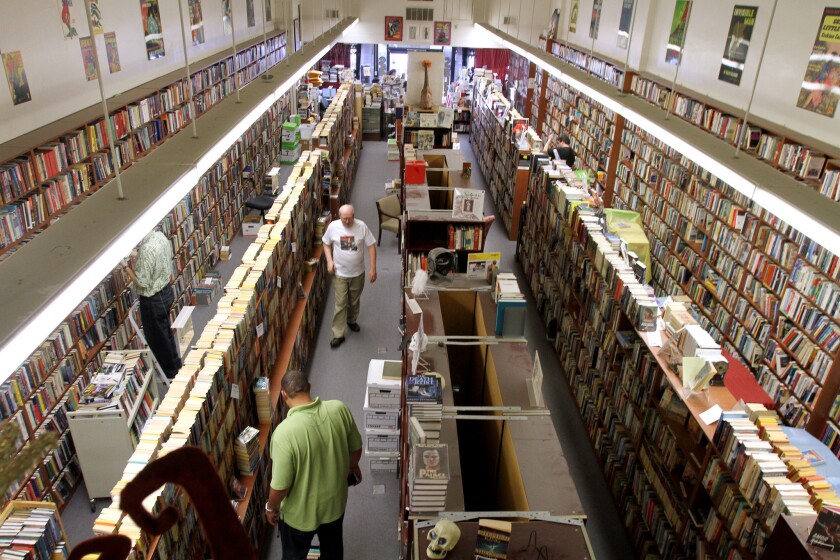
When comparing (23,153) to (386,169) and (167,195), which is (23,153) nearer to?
(167,195)

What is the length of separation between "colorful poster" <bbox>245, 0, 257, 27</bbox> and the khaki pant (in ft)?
30.2

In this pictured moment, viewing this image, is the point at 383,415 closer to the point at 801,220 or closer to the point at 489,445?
the point at 489,445

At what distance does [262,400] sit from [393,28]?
17927mm

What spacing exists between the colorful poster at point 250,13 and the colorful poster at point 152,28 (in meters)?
5.59

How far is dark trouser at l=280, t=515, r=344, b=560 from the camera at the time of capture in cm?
400

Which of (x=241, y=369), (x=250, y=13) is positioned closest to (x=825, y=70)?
(x=241, y=369)

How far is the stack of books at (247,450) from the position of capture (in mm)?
4641

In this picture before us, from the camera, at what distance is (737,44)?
25.4 ft

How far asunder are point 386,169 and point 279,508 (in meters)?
12.4

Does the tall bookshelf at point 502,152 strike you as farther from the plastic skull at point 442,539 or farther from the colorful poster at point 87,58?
the plastic skull at point 442,539

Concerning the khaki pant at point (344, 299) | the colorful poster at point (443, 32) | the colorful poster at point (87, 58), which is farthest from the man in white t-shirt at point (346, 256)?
the colorful poster at point (443, 32)

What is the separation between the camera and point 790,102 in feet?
21.5

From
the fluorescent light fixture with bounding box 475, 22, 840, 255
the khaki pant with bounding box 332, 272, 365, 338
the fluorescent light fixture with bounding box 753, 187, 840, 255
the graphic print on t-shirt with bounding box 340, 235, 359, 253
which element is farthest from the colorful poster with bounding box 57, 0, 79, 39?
the fluorescent light fixture with bounding box 753, 187, 840, 255

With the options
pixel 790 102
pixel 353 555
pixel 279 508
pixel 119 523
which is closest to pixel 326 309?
pixel 353 555
